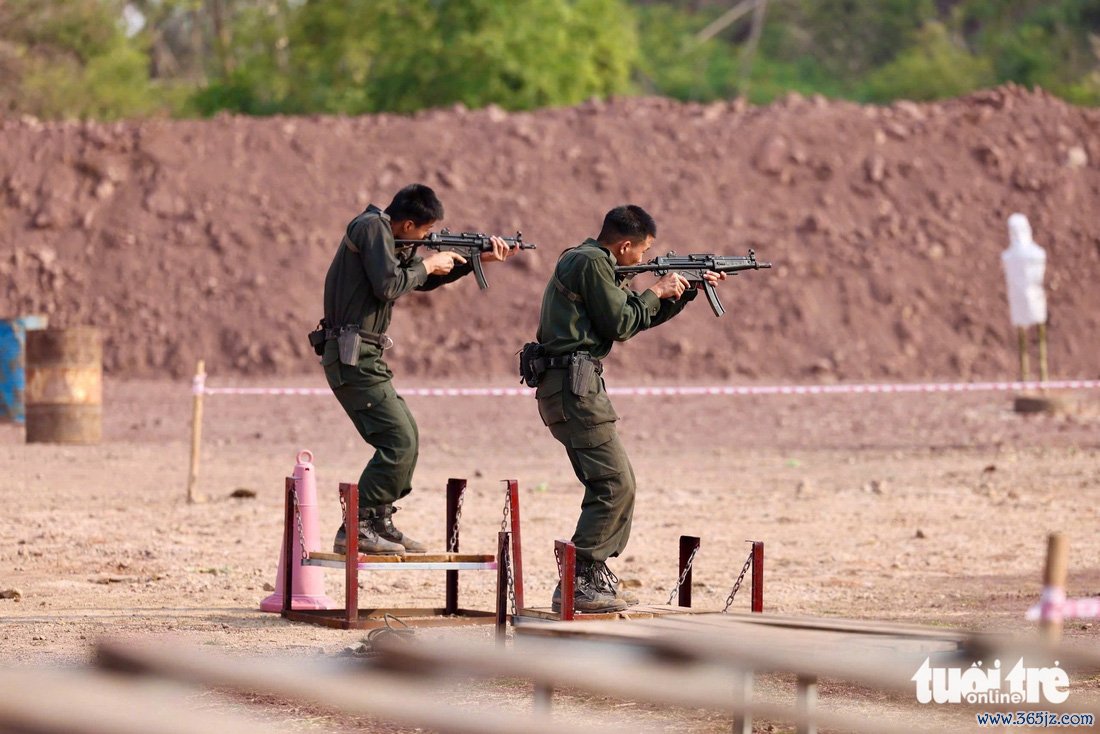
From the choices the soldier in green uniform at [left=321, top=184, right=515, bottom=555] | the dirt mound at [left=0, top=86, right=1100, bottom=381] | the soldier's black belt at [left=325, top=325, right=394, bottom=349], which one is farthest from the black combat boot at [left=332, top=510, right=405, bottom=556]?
the dirt mound at [left=0, top=86, right=1100, bottom=381]

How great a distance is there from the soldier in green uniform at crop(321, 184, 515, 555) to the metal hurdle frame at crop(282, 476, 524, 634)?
22cm

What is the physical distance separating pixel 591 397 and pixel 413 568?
1387mm

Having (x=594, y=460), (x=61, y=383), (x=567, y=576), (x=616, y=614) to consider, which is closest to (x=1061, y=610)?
(x=567, y=576)

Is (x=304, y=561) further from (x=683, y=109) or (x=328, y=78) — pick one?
(x=328, y=78)

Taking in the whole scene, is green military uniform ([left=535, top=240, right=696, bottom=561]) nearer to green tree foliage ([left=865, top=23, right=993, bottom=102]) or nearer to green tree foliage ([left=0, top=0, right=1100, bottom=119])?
A: green tree foliage ([left=0, top=0, right=1100, bottom=119])

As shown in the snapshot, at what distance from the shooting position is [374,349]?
8844mm

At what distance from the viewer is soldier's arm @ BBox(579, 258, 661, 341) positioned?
7902 mm

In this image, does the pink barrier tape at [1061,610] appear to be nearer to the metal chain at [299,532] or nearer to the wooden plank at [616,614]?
the wooden plank at [616,614]

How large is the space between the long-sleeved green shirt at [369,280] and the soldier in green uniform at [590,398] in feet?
3.30

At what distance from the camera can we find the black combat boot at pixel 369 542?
8742 millimetres

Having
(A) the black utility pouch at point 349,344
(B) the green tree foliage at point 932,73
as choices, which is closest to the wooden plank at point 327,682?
(A) the black utility pouch at point 349,344

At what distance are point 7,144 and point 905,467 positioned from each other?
20.6 metres

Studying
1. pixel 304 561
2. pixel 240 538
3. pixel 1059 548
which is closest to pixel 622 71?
pixel 240 538

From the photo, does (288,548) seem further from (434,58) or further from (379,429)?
(434,58)
